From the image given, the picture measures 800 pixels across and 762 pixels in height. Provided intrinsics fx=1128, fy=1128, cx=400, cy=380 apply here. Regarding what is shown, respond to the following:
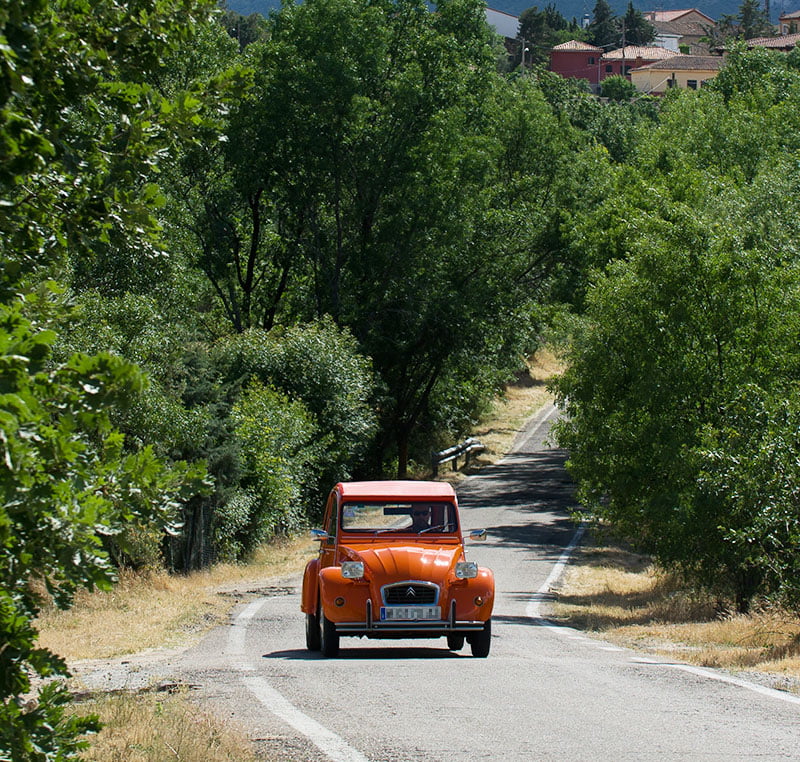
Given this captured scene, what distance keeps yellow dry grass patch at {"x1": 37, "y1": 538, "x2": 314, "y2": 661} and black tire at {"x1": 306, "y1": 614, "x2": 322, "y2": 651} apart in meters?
1.94

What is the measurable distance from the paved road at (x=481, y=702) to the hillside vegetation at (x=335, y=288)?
2.01 m

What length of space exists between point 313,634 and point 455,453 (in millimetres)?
32537

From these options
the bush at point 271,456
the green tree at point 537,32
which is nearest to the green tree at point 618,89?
the green tree at point 537,32

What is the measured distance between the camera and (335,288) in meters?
37.8

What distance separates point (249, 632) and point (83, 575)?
10.9m

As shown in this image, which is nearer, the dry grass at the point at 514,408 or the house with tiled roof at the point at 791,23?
the dry grass at the point at 514,408

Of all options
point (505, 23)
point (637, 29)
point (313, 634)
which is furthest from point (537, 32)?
point (313, 634)

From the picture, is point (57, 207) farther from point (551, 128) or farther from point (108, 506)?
point (551, 128)

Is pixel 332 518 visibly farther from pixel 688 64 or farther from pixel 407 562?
pixel 688 64

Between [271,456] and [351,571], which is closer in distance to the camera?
[351,571]

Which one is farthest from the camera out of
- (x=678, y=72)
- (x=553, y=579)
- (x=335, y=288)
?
(x=678, y=72)

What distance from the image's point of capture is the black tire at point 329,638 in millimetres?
11664

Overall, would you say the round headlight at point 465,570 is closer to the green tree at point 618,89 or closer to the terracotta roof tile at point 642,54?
the green tree at point 618,89

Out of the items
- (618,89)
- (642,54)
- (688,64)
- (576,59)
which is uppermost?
(642,54)
